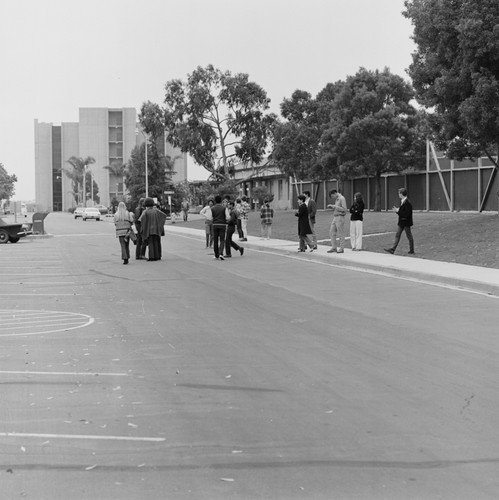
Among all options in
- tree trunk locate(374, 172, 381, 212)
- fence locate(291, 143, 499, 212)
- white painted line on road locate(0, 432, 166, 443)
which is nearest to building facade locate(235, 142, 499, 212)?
fence locate(291, 143, 499, 212)

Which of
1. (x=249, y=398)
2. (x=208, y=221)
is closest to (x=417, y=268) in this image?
(x=208, y=221)

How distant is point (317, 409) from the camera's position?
6.25 meters

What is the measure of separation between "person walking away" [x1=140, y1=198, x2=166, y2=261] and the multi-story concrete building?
388 feet

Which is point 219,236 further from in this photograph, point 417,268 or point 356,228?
point 417,268

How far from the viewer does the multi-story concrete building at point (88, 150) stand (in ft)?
491

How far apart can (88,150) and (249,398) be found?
5859 inches

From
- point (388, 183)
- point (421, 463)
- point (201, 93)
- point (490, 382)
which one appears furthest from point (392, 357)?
point (201, 93)

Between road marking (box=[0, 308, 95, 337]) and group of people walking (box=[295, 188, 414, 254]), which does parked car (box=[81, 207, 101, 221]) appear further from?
road marking (box=[0, 308, 95, 337])

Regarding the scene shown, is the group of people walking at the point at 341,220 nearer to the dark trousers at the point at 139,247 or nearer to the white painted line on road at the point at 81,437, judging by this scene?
the dark trousers at the point at 139,247

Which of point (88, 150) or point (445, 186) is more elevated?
point (88, 150)

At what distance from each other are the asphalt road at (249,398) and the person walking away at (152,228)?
957 centimetres

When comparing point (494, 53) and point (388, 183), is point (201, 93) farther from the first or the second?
point (494, 53)

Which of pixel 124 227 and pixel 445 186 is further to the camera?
pixel 445 186

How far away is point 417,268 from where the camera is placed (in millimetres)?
18406
